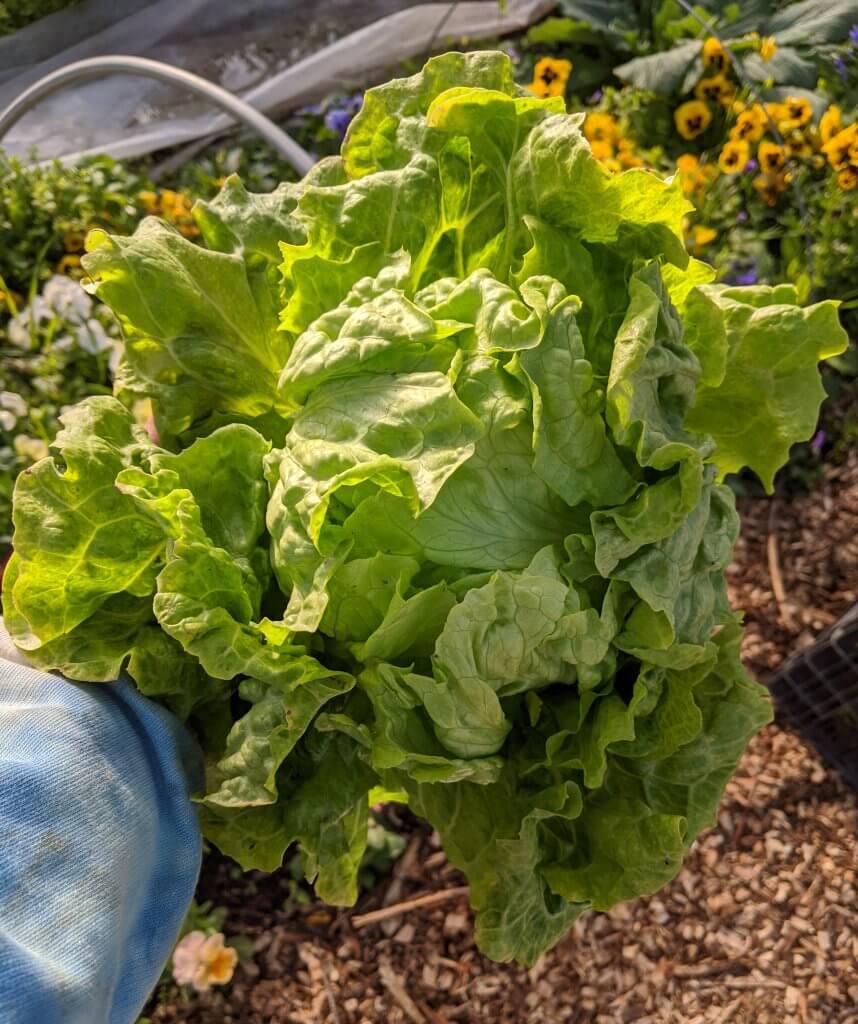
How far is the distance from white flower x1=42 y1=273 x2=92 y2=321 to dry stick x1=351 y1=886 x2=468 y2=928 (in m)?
2.30

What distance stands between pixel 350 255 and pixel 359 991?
2100mm

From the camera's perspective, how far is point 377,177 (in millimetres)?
1622

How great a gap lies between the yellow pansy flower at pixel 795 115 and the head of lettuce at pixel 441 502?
2200 mm

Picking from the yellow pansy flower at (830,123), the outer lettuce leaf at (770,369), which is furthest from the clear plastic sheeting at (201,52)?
the outer lettuce leaf at (770,369)

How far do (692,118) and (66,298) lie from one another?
2.78 m

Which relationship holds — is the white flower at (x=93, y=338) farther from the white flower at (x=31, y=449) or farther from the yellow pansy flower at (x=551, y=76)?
the yellow pansy flower at (x=551, y=76)

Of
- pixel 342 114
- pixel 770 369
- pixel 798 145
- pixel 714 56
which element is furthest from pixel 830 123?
pixel 770 369

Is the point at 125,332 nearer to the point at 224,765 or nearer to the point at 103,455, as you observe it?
the point at 103,455

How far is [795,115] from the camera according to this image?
11.7 feet

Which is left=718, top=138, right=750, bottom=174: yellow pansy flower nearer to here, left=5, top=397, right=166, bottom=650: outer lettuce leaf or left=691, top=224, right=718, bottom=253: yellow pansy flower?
left=691, top=224, right=718, bottom=253: yellow pansy flower

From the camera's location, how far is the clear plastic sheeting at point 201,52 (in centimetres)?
396

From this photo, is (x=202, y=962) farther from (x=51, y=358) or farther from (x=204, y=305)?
(x=51, y=358)

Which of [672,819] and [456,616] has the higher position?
[456,616]

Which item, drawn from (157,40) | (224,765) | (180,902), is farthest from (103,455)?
(157,40)
